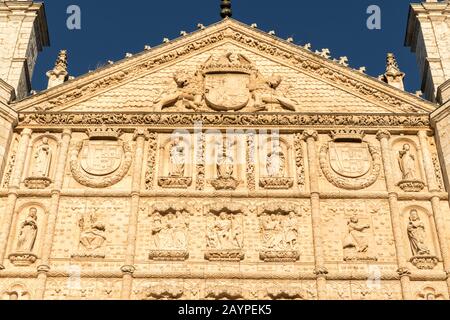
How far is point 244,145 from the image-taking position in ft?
53.4

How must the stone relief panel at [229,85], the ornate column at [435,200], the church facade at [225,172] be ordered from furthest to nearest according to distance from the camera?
the stone relief panel at [229,85]
the ornate column at [435,200]
the church facade at [225,172]

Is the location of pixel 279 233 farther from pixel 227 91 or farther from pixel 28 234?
pixel 28 234

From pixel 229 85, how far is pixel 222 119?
1019 millimetres

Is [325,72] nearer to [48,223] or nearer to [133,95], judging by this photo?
[133,95]

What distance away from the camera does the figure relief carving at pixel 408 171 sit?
50.8ft

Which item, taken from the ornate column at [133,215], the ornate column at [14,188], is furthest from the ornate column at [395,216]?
the ornate column at [14,188]

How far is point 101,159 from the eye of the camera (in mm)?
16047

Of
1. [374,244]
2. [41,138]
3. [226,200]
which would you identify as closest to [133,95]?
[41,138]

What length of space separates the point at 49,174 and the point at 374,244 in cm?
678

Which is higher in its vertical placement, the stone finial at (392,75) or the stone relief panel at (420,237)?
the stone finial at (392,75)

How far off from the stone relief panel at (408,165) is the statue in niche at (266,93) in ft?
8.07

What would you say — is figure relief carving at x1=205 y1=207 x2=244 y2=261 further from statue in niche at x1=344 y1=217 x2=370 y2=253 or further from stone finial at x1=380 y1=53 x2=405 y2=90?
stone finial at x1=380 y1=53 x2=405 y2=90

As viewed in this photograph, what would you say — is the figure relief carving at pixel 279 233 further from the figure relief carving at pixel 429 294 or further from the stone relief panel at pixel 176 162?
the figure relief carving at pixel 429 294

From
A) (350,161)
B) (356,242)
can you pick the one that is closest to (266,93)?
(350,161)
